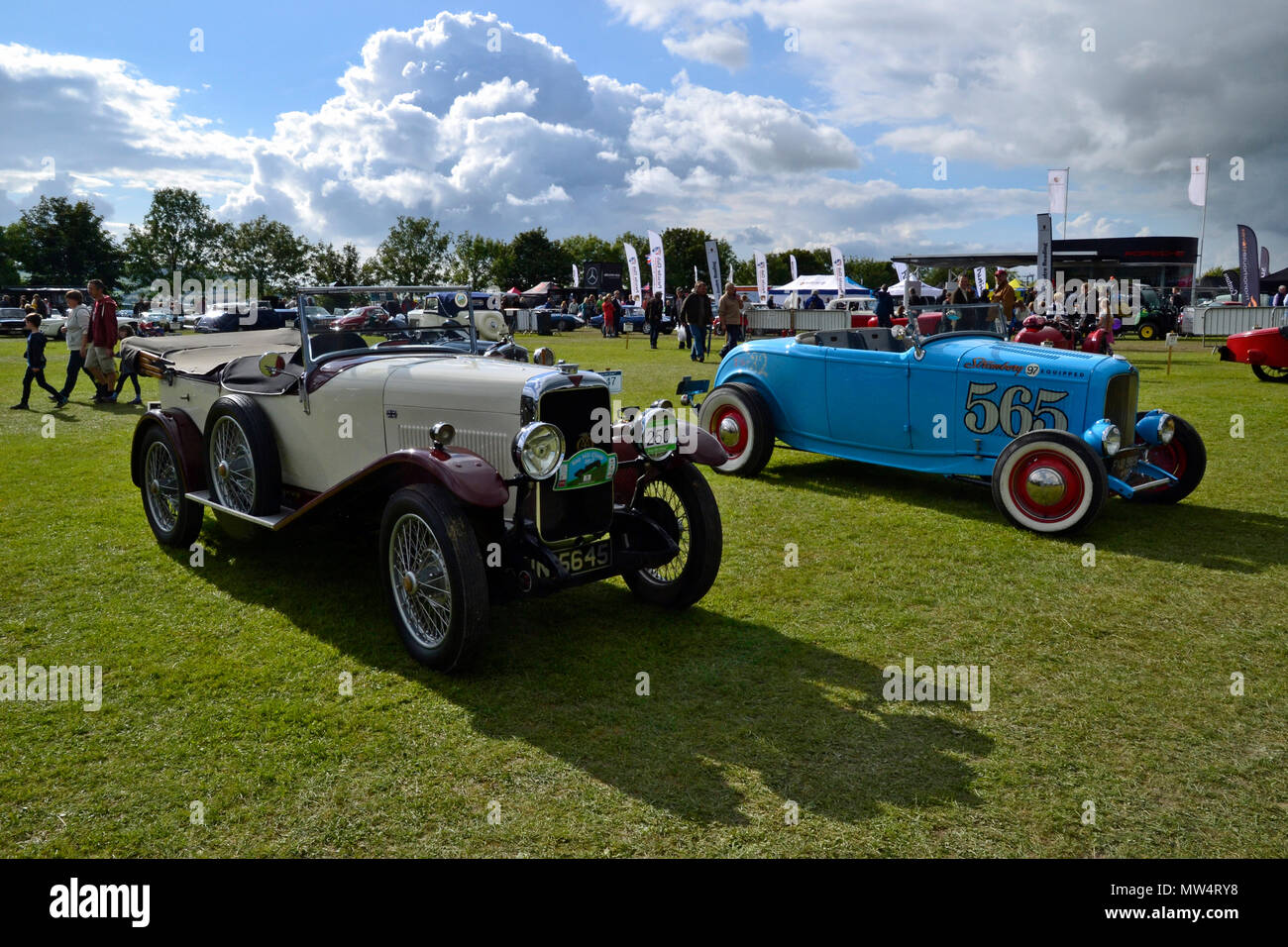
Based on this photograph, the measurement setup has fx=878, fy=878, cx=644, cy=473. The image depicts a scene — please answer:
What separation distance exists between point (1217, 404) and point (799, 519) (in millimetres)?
9167

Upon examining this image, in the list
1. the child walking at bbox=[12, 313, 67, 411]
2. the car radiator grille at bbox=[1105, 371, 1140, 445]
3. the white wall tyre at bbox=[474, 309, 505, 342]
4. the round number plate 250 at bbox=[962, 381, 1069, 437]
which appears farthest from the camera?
the child walking at bbox=[12, 313, 67, 411]

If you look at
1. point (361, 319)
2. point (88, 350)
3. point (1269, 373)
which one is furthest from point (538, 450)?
point (1269, 373)

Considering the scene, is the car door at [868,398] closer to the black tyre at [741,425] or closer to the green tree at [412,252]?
the black tyre at [741,425]

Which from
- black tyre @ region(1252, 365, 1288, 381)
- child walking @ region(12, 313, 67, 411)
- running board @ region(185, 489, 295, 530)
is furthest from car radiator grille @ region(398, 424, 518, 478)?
black tyre @ region(1252, 365, 1288, 381)

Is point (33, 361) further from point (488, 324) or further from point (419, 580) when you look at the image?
point (419, 580)

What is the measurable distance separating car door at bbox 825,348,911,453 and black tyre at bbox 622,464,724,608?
3.17 m

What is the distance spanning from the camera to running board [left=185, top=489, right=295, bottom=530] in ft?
17.0

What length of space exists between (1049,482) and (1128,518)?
1.11 meters

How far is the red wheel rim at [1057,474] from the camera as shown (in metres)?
6.25

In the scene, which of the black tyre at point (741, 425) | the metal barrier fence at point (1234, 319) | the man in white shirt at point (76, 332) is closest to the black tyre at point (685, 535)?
the black tyre at point (741, 425)

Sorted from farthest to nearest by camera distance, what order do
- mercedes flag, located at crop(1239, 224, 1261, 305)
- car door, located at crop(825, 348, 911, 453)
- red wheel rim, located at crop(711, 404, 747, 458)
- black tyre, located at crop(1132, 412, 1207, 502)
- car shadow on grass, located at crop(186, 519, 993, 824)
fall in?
mercedes flag, located at crop(1239, 224, 1261, 305) < red wheel rim, located at crop(711, 404, 747, 458) < car door, located at crop(825, 348, 911, 453) < black tyre, located at crop(1132, 412, 1207, 502) < car shadow on grass, located at crop(186, 519, 993, 824)

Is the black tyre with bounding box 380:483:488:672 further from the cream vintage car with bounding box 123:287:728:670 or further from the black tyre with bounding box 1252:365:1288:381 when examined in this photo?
the black tyre with bounding box 1252:365:1288:381

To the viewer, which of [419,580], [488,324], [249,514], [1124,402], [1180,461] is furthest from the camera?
[1180,461]

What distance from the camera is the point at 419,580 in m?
4.22
